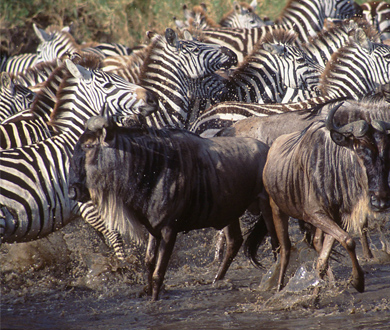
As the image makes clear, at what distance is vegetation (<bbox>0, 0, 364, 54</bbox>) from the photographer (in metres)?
13.9

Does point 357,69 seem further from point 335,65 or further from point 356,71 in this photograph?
point 335,65

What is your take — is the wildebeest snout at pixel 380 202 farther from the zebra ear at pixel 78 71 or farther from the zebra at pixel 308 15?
the zebra at pixel 308 15

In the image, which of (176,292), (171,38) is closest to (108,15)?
(171,38)

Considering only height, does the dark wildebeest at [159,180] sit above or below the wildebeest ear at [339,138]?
below

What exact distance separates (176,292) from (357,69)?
12.9 feet

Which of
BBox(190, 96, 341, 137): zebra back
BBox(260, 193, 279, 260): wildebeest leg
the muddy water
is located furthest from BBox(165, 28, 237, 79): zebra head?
BBox(260, 193, 279, 260): wildebeest leg

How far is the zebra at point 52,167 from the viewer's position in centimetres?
525

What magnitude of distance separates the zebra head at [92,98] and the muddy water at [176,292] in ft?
4.08

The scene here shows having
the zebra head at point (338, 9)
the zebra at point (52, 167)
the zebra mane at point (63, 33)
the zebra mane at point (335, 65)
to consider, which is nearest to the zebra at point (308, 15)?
the zebra head at point (338, 9)

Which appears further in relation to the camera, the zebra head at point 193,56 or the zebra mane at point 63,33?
the zebra mane at point 63,33

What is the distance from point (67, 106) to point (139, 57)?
8.01 feet

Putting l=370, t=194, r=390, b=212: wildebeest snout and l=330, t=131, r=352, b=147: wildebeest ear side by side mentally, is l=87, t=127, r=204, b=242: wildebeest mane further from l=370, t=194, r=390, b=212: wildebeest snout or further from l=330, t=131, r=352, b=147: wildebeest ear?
l=370, t=194, r=390, b=212: wildebeest snout

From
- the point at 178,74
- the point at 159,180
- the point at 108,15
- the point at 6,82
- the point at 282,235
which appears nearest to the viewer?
the point at 159,180

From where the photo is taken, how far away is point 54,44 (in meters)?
11.6
